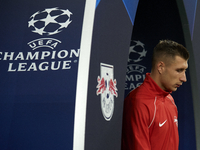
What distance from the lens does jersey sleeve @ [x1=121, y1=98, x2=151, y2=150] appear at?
67.7 inches

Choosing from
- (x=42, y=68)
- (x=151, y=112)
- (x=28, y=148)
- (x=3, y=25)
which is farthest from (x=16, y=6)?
(x=151, y=112)

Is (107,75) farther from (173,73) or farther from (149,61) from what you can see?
(149,61)

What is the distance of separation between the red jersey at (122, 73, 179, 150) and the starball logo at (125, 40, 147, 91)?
0.92 meters

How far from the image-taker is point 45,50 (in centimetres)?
119

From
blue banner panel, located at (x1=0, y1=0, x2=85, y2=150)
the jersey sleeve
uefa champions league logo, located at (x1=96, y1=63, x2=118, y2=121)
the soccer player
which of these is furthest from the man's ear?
blue banner panel, located at (x1=0, y1=0, x2=85, y2=150)

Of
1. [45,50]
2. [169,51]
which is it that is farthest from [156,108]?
[45,50]

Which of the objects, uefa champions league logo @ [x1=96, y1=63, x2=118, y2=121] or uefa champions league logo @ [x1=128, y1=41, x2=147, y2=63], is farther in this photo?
uefa champions league logo @ [x1=128, y1=41, x2=147, y2=63]

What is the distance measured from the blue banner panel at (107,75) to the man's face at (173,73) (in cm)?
53

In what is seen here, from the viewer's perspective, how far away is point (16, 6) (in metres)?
1.25

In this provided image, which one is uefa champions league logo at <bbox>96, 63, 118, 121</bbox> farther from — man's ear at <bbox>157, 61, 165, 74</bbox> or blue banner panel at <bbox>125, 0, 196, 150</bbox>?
blue banner panel at <bbox>125, 0, 196, 150</bbox>

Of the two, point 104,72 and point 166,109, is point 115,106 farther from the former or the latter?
point 166,109

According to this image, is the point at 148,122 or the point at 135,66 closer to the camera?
the point at 148,122

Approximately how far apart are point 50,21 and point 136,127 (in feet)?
3.07

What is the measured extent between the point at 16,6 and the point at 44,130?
2.02ft
